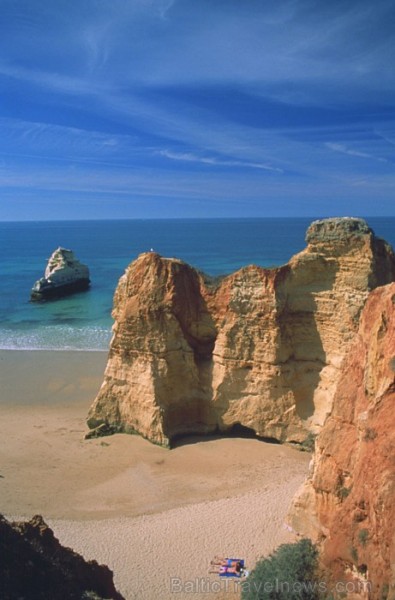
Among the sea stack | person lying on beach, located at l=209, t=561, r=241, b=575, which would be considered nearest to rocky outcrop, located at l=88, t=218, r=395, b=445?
person lying on beach, located at l=209, t=561, r=241, b=575

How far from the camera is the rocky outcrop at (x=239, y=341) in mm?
16422

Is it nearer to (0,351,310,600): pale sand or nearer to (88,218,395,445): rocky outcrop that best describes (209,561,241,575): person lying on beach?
(0,351,310,600): pale sand

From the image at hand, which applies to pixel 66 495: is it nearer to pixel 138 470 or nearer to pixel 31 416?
pixel 138 470

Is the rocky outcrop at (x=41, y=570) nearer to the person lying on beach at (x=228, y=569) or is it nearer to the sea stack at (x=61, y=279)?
the person lying on beach at (x=228, y=569)

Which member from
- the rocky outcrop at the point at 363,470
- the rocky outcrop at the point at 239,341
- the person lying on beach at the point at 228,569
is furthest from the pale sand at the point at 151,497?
the rocky outcrop at the point at 363,470

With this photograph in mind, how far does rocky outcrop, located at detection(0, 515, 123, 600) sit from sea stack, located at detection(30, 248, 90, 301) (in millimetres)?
46639

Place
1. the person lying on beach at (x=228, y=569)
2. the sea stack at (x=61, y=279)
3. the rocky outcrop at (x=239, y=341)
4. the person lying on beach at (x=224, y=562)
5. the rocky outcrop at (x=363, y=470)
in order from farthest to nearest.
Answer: the sea stack at (x=61, y=279), the rocky outcrop at (x=239, y=341), the person lying on beach at (x=224, y=562), the person lying on beach at (x=228, y=569), the rocky outcrop at (x=363, y=470)

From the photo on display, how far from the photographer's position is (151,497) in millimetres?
14984

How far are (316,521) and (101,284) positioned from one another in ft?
178

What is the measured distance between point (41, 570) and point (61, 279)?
5080 cm

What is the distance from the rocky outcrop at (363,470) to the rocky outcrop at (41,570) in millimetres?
4085

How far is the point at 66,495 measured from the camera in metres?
15.2

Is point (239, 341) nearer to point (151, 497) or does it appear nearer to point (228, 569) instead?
A: point (151, 497)

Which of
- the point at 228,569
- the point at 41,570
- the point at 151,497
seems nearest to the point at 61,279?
the point at 151,497
